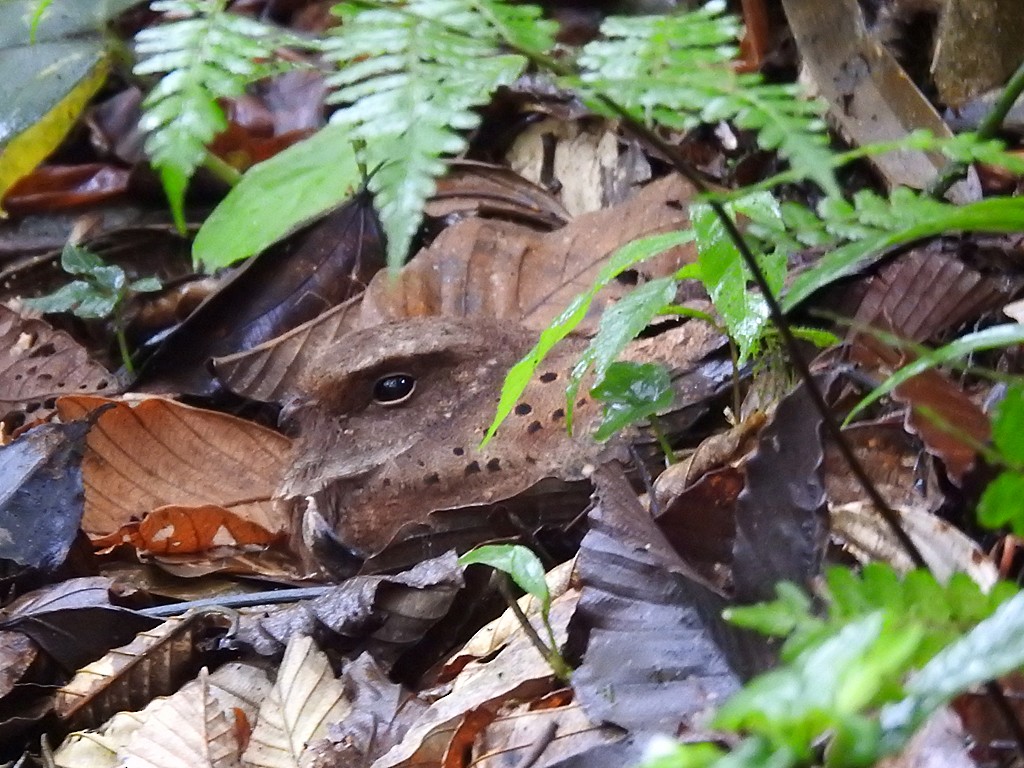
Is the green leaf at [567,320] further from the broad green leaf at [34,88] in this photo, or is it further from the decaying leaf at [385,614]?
the broad green leaf at [34,88]

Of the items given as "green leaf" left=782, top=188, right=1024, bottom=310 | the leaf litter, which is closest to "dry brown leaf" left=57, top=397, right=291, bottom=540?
the leaf litter

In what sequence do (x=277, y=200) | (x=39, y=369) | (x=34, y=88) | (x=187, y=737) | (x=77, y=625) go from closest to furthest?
(x=187, y=737), (x=77, y=625), (x=277, y=200), (x=39, y=369), (x=34, y=88)

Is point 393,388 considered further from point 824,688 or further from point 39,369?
point 824,688

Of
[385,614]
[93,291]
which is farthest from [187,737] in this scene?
[93,291]

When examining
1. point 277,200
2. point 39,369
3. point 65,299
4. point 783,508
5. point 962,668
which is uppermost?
point 962,668

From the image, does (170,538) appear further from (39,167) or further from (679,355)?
(39,167)

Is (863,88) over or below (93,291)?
over

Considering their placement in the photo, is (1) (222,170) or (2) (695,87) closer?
(2) (695,87)
